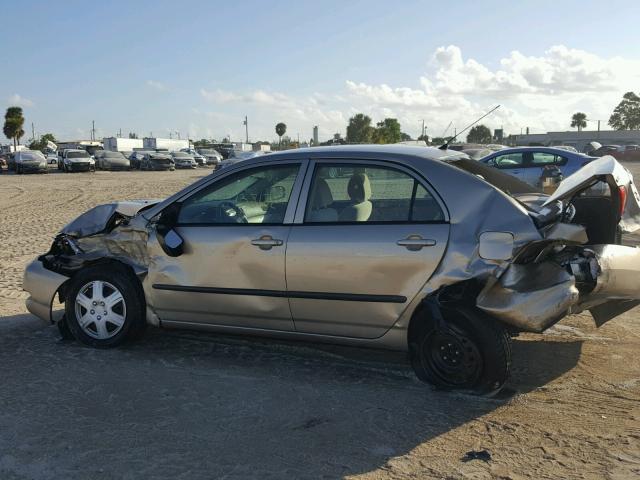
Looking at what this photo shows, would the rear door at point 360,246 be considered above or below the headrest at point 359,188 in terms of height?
below

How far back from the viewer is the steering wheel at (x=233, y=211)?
452 centimetres

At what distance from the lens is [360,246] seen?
13.1ft

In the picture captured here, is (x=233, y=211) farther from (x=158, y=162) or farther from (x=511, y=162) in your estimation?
(x=158, y=162)

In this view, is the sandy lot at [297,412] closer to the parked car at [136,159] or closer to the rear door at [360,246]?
the rear door at [360,246]

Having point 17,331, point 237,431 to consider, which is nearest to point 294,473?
point 237,431

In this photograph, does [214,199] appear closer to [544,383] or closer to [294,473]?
[294,473]

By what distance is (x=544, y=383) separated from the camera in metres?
4.10

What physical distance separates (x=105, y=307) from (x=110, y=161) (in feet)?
130

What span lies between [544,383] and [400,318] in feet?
3.54

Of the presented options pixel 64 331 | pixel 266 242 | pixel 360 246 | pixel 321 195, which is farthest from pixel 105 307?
pixel 360 246

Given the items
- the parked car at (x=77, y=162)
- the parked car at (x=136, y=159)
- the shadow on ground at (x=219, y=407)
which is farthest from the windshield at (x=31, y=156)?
the shadow on ground at (x=219, y=407)

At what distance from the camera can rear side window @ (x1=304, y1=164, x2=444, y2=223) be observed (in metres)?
3.99

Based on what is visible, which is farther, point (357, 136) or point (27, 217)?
point (357, 136)

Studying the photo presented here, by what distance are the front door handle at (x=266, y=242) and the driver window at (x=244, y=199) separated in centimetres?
14
